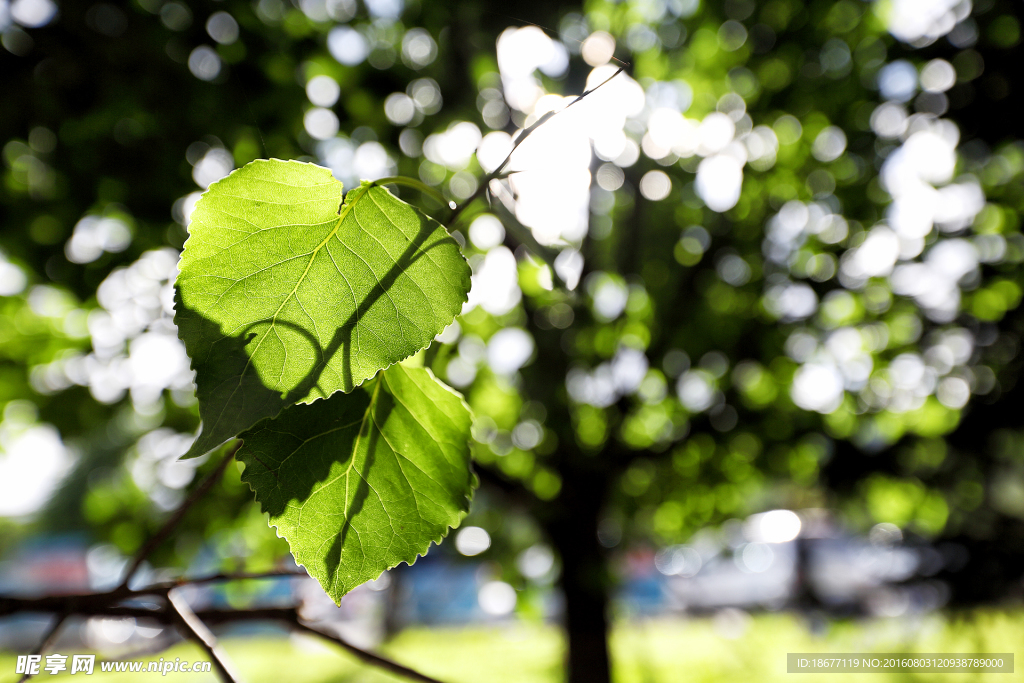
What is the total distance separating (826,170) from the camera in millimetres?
3229

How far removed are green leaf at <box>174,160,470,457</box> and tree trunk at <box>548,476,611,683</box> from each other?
3.23 metres

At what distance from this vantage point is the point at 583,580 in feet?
11.7

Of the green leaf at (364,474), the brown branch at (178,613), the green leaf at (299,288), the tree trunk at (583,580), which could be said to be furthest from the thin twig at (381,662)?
the tree trunk at (583,580)

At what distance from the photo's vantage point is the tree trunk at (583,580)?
138 inches

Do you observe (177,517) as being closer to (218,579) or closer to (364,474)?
(218,579)

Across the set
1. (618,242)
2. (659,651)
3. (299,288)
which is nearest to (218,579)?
(299,288)

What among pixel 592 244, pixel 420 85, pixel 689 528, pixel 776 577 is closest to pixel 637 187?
pixel 592 244

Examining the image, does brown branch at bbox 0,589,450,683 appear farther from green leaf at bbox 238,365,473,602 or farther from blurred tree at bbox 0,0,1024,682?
blurred tree at bbox 0,0,1024,682

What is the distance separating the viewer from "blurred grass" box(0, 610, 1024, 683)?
443 cm

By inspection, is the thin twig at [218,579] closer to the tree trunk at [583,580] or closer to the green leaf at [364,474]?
the green leaf at [364,474]

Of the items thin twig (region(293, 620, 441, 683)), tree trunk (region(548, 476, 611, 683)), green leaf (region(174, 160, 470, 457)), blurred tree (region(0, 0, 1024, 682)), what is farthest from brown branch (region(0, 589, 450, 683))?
tree trunk (region(548, 476, 611, 683))

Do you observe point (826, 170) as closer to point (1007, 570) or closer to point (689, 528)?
point (689, 528)

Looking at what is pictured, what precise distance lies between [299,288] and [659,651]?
8.38 metres

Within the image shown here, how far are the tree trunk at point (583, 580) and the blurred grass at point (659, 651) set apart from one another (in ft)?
2.61
